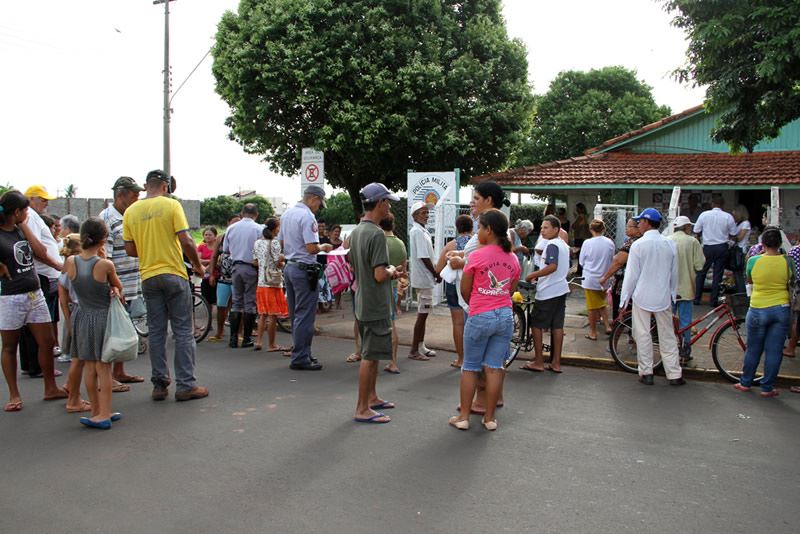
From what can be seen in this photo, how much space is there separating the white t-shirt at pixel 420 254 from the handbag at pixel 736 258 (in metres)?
7.49

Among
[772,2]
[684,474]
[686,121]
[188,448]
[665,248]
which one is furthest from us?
[686,121]

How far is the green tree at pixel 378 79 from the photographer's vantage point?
1819cm

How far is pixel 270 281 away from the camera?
8.91 metres

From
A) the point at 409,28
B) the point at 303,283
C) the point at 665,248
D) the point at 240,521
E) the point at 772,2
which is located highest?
the point at 409,28

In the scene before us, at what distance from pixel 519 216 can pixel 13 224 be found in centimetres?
2492

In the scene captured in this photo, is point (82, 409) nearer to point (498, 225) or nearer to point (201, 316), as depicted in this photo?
point (201, 316)

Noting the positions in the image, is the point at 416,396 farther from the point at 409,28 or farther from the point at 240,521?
the point at 409,28

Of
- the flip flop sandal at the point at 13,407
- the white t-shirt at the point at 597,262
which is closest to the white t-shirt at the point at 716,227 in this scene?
the white t-shirt at the point at 597,262

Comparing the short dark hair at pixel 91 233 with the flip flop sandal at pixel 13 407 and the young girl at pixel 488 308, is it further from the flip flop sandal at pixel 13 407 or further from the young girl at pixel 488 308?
the young girl at pixel 488 308

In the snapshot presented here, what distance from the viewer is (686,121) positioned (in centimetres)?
2039

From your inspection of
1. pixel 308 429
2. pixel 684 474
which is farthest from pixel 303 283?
pixel 684 474

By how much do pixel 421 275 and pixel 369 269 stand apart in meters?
2.77

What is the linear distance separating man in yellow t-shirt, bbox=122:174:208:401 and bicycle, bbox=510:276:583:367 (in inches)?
141

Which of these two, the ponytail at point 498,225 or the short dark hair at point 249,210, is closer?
the ponytail at point 498,225
